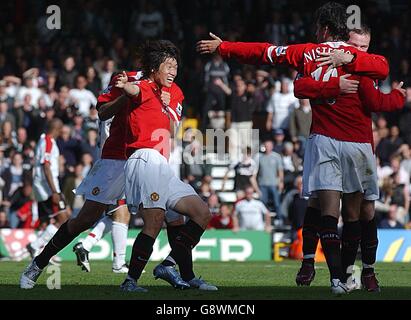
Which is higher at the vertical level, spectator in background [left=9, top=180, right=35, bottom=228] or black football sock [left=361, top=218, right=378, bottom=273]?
black football sock [left=361, top=218, right=378, bottom=273]

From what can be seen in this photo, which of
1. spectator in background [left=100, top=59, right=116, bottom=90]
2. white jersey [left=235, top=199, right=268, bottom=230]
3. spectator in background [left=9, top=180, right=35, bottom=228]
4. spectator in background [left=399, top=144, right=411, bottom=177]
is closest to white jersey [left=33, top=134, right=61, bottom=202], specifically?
spectator in background [left=9, top=180, right=35, bottom=228]

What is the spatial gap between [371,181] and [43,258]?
3.09 meters

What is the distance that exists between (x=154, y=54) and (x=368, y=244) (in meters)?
2.61

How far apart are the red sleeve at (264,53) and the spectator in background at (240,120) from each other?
14.1 meters

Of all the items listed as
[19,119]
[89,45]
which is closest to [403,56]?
[89,45]

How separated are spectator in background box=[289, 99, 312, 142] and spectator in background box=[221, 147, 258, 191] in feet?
3.67

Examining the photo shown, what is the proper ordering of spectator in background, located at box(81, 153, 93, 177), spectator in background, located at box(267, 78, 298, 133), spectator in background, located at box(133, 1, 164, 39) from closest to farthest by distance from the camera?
spectator in background, located at box(81, 153, 93, 177) → spectator in background, located at box(267, 78, 298, 133) → spectator in background, located at box(133, 1, 164, 39)

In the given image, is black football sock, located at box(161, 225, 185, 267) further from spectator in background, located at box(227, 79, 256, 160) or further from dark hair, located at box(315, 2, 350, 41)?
spectator in background, located at box(227, 79, 256, 160)

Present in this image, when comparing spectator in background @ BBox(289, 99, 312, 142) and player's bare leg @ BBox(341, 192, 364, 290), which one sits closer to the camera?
player's bare leg @ BBox(341, 192, 364, 290)

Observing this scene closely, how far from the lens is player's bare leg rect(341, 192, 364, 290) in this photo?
33.4 feet

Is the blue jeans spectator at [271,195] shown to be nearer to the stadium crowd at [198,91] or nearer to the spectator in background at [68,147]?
the stadium crowd at [198,91]

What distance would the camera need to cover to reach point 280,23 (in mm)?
26188

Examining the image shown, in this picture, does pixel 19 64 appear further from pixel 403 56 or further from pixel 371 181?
pixel 371 181

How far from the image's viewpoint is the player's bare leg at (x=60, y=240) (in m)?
10.6
